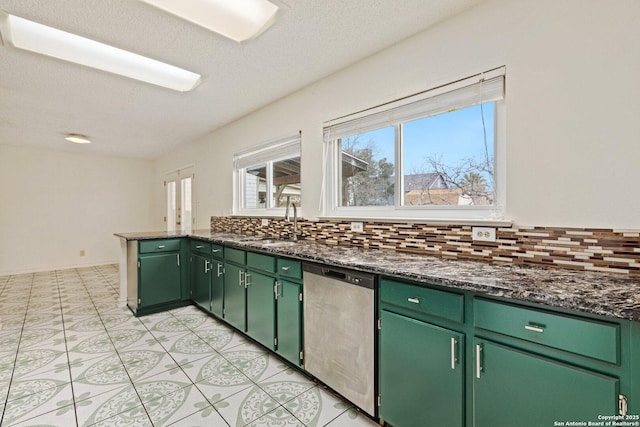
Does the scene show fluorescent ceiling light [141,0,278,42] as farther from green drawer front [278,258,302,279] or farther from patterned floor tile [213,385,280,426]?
patterned floor tile [213,385,280,426]

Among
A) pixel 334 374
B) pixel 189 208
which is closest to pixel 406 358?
pixel 334 374

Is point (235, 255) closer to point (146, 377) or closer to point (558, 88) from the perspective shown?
point (146, 377)

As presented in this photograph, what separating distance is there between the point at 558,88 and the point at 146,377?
3090 mm

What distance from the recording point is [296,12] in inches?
72.4

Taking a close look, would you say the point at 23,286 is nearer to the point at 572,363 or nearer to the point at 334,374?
the point at 334,374

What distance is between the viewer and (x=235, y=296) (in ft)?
9.03

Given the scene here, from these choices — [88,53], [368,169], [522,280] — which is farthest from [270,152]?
[522,280]

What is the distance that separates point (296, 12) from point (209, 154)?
3288 mm

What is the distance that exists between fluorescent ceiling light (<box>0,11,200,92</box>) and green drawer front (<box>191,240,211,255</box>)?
1.64 metres

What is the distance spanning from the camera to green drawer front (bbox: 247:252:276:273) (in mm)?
2282

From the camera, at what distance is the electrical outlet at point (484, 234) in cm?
168

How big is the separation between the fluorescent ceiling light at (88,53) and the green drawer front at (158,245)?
167cm

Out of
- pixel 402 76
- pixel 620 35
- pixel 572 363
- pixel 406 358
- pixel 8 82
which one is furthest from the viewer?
pixel 8 82

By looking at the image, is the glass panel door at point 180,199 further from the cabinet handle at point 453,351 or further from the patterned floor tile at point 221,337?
the cabinet handle at point 453,351
